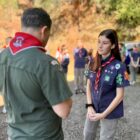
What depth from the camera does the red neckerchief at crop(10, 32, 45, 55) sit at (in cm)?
316

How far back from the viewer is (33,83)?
3125 mm

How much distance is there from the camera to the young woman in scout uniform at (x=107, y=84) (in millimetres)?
4711

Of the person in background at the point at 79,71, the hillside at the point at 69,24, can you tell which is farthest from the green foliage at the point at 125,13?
the person in background at the point at 79,71

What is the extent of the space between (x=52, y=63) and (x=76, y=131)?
538 cm

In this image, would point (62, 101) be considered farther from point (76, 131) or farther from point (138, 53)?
point (138, 53)

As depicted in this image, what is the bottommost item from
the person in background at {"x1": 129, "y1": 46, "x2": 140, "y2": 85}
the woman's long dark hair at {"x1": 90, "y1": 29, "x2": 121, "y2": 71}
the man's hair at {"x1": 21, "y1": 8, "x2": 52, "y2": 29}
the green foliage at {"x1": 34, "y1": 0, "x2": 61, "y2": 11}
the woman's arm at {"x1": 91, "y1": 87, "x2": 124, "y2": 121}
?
the person in background at {"x1": 129, "y1": 46, "x2": 140, "y2": 85}

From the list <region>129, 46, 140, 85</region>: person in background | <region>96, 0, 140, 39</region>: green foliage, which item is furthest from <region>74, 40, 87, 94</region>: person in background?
<region>96, 0, 140, 39</region>: green foliage

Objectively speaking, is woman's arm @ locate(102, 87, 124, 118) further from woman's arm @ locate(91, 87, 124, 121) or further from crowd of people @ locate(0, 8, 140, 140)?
crowd of people @ locate(0, 8, 140, 140)

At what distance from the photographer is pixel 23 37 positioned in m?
3.18

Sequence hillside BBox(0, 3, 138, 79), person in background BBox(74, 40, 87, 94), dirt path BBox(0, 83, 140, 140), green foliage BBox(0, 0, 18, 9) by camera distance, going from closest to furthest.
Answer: dirt path BBox(0, 83, 140, 140) → person in background BBox(74, 40, 87, 94) → hillside BBox(0, 3, 138, 79) → green foliage BBox(0, 0, 18, 9)

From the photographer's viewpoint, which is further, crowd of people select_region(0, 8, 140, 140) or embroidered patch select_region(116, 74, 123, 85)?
embroidered patch select_region(116, 74, 123, 85)

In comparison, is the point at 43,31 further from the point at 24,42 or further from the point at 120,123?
the point at 120,123

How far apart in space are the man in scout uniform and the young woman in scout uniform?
4.82ft

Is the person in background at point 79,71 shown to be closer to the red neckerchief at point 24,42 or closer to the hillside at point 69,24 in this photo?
the red neckerchief at point 24,42
